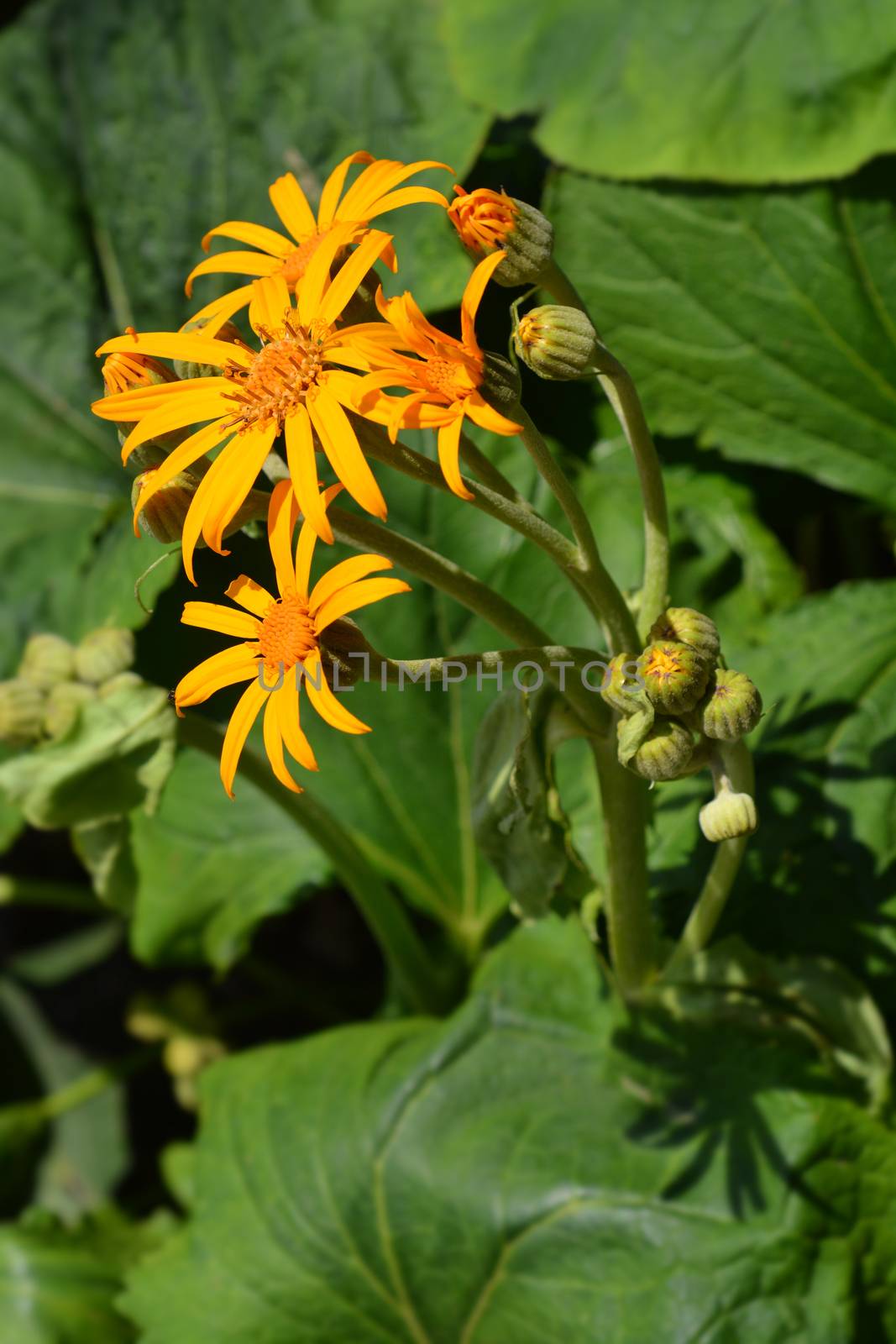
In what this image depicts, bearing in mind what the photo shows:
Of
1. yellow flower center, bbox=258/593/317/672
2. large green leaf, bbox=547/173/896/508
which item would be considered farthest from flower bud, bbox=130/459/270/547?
large green leaf, bbox=547/173/896/508

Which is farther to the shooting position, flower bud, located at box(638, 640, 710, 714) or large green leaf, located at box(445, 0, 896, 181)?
large green leaf, located at box(445, 0, 896, 181)

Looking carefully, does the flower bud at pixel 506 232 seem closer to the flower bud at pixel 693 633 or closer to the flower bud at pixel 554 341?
the flower bud at pixel 554 341

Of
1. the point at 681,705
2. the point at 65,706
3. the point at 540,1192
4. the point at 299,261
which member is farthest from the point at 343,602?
the point at 540,1192

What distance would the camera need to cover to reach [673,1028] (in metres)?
2.23

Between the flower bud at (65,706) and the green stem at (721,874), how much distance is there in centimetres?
98

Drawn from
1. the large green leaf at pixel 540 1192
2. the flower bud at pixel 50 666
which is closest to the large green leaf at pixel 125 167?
the flower bud at pixel 50 666

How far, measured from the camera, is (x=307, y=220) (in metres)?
1.75

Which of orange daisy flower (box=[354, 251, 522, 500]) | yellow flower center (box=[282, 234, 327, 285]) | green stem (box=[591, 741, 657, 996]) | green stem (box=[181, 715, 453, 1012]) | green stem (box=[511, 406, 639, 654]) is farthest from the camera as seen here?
green stem (box=[181, 715, 453, 1012])

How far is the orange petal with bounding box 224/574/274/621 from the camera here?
60.0 inches

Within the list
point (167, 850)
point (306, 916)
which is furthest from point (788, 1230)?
point (306, 916)

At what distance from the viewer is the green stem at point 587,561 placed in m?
1.55

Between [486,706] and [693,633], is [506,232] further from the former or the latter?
[486,706]

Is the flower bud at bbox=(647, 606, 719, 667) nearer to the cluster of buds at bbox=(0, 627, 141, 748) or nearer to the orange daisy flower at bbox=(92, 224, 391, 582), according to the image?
the orange daisy flower at bbox=(92, 224, 391, 582)

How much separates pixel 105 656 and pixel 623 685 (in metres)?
0.90
